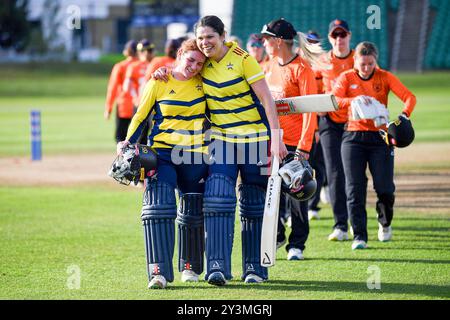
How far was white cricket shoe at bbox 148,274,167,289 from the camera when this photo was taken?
6.98 meters

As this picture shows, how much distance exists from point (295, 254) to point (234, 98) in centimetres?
201

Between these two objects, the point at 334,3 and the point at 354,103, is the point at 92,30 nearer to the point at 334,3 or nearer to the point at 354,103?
the point at 334,3

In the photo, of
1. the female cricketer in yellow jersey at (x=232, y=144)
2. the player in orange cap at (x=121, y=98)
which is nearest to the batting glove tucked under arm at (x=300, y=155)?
the female cricketer in yellow jersey at (x=232, y=144)

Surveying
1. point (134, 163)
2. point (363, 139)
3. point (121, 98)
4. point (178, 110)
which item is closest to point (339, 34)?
point (363, 139)

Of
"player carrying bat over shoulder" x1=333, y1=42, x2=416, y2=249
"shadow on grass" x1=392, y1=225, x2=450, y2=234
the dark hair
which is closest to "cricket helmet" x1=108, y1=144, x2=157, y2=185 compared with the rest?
the dark hair

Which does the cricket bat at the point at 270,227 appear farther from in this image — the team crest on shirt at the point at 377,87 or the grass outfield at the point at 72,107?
the grass outfield at the point at 72,107

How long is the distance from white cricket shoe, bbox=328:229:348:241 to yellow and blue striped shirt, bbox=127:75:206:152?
9.53 feet

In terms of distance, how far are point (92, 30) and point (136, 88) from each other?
45.9m

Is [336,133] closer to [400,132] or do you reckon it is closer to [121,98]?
[400,132]

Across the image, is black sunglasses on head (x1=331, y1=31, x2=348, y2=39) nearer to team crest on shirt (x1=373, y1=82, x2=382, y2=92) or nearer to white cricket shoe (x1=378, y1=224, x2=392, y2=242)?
team crest on shirt (x1=373, y1=82, x2=382, y2=92)

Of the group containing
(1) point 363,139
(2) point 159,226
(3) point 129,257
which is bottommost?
(3) point 129,257

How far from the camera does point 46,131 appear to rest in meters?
26.0

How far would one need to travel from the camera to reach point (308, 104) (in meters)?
7.48

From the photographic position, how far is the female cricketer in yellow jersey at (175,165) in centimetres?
704
